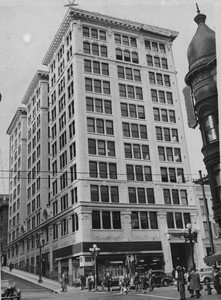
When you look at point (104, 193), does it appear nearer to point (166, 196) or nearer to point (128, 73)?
point (166, 196)

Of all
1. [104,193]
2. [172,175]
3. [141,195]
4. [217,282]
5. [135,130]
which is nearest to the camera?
[217,282]

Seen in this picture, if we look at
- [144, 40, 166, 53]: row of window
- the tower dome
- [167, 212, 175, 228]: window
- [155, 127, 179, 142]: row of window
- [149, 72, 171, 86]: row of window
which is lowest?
[167, 212, 175, 228]: window

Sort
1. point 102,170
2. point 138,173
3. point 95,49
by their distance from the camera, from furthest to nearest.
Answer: point 95,49
point 138,173
point 102,170

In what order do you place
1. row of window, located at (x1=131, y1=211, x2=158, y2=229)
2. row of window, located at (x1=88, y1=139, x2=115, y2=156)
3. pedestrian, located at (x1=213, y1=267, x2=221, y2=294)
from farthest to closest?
row of window, located at (x1=88, y1=139, x2=115, y2=156) → row of window, located at (x1=131, y1=211, x2=158, y2=229) → pedestrian, located at (x1=213, y1=267, x2=221, y2=294)

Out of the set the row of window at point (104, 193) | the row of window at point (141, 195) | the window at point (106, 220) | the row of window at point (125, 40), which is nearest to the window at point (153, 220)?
the row of window at point (141, 195)

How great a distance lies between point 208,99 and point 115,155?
25388 mm

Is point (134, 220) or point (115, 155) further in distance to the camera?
point (115, 155)

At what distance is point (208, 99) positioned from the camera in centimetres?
1588

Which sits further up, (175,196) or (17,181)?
(17,181)

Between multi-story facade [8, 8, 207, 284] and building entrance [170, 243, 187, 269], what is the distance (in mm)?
103

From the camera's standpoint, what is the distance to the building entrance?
1575 inches

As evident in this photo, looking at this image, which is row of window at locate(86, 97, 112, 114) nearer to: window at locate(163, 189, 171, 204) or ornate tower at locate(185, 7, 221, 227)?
window at locate(163, 189, 171, 204)

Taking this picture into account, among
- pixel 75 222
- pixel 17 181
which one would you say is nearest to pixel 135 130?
pixel 75 222

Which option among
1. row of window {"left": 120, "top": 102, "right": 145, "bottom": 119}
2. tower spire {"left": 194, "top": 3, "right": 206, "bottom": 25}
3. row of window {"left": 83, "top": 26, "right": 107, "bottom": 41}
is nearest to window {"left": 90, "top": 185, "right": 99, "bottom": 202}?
row of window {"left": 120, "top": 102, "right": 145, "bottom": 119}
